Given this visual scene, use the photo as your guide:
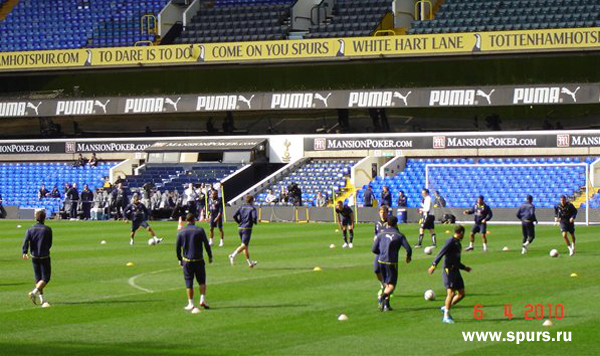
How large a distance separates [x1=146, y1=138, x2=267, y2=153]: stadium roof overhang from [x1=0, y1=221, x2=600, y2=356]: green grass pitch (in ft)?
83.8

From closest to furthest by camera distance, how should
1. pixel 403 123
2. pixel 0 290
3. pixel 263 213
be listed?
pixel 0 290
pixel 263 213
pixel 403 123

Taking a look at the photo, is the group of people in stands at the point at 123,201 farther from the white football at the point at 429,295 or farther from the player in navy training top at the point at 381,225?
the white football at the point at 429,295

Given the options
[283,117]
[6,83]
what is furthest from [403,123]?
[6,83]

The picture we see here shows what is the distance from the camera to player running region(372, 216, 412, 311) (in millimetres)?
20859

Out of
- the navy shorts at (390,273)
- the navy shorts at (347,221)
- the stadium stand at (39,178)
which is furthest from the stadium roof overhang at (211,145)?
the navy shorts at (390,273)

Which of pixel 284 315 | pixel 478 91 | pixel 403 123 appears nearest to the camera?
pixel 284 315

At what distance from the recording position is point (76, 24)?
6938 centimetres

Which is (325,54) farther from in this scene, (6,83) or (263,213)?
(6,83)

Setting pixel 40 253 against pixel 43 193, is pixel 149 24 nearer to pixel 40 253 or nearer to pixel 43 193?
pixel 43 193

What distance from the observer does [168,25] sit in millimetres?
67250

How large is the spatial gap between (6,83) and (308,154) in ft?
70.1

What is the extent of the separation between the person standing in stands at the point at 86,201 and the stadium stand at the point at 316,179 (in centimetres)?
869

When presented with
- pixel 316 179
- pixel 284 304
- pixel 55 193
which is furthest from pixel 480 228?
pixel 55 193

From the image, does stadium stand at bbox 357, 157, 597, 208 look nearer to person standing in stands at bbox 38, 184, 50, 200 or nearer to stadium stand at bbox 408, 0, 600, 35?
stadium stand at bbox 408, 0, 600, 35
